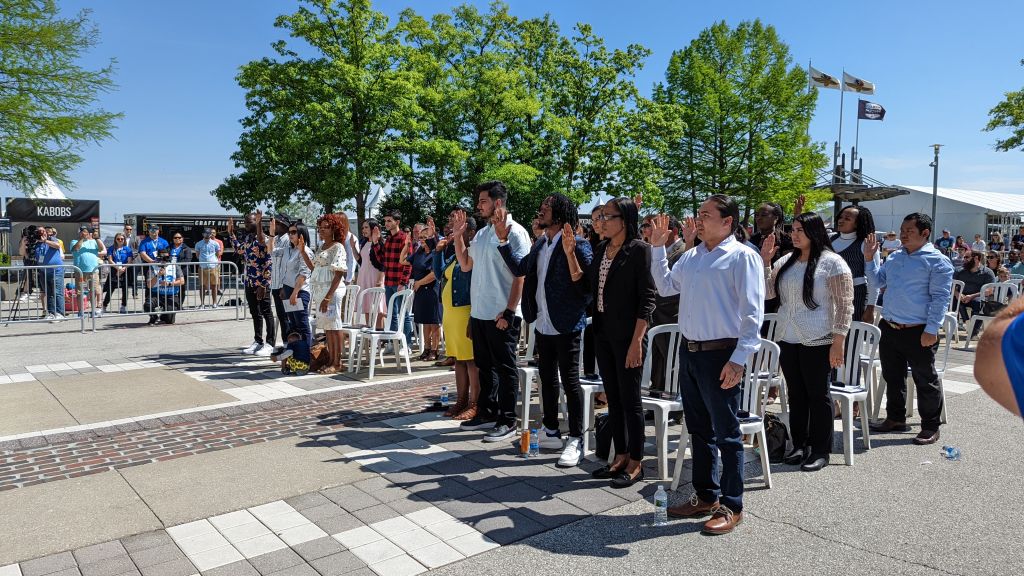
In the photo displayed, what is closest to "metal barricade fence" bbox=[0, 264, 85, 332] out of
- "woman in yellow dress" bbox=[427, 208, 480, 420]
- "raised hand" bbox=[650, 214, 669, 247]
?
"woman in yellow dress" bbox=[427, 208, 480, 420]

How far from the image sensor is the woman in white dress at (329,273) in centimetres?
835

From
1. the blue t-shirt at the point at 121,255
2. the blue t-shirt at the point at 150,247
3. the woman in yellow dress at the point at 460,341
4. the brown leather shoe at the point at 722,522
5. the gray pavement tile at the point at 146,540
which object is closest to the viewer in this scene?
the gray pavement tile at the point at 146,540

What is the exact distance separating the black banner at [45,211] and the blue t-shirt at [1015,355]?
30715mm

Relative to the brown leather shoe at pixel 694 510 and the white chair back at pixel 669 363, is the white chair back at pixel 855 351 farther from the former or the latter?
the brown leather shoe at pixel 694 510

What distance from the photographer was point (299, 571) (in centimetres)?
338

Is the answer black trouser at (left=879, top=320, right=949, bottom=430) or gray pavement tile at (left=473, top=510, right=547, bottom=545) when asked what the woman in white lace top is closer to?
black trouser at (left=879, top=320, right=949, bottom=430)

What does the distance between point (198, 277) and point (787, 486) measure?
12.4 m

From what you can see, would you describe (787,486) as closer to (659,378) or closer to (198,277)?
(659,378)

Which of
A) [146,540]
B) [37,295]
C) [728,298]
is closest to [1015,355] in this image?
[728,298]

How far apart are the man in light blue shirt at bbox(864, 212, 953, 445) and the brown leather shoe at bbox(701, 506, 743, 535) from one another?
282 centimetres

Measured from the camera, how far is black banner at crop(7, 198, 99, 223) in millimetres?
26734

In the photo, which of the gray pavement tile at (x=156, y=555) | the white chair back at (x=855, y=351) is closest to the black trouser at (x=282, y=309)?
the gray pavement tile at (x=156, y=555)

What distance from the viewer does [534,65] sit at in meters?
33.6

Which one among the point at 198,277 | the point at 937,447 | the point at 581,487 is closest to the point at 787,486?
the point at 581,487
